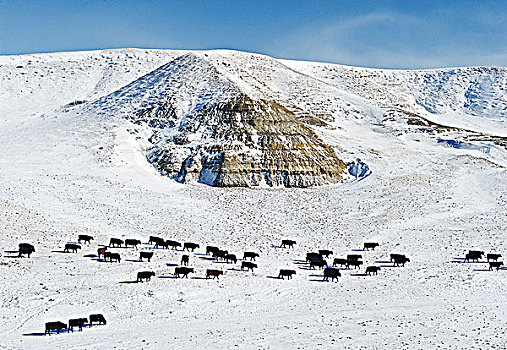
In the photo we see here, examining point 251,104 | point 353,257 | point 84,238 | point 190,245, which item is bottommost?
point 353,257

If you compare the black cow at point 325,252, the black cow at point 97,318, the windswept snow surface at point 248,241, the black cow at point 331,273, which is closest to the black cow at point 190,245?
the windswept snow surface at point 248,241

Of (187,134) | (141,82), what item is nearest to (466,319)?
(187,134)

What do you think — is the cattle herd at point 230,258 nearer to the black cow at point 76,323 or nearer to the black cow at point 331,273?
the black cow at point 331,273

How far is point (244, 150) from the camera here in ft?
216

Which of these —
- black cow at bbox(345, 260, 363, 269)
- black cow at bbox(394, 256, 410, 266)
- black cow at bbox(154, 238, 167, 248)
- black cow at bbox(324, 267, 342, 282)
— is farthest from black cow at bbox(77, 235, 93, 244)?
black cow at bbox(394, 256, 410, 266)

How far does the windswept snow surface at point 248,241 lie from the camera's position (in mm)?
20578

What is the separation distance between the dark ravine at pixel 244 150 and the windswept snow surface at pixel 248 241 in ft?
8.84

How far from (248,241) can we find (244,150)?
92.4 feet

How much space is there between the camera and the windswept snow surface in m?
20.6

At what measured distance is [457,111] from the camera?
129 metres

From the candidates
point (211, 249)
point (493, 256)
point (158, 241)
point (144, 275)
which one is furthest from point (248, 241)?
point (493, 256)

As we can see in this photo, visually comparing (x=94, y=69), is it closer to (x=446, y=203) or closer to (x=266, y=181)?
(x=266, y=181)

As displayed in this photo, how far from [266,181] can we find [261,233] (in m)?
21.0

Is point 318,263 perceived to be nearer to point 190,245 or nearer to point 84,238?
point 190,245
